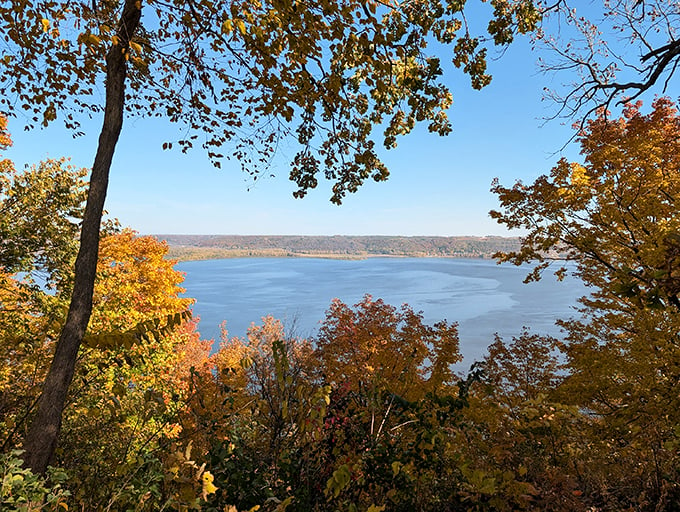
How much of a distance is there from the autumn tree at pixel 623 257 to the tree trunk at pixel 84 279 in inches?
193

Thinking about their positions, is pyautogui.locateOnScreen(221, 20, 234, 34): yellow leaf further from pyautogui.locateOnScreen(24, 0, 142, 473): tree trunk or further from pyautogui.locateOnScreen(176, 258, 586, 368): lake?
pyautogui.locateOnScreen(176, 258, 586, 368): lake

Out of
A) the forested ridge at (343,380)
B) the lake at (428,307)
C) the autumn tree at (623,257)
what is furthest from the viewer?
the lake at (428,307)

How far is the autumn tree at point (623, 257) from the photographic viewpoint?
4.78 meters

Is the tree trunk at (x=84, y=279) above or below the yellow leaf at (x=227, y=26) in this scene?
below

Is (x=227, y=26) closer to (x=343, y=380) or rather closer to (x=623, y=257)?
(x=343, y=380)

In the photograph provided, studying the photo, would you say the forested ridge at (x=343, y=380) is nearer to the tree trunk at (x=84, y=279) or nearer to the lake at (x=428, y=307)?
the tree trunk at (x=84, y=279)

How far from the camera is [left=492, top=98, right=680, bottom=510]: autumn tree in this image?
15.7ft

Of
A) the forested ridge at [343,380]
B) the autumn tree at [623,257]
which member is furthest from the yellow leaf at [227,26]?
the autumn tree at [623,257]

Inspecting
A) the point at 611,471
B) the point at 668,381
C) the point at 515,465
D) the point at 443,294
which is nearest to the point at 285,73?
the point at 515,465

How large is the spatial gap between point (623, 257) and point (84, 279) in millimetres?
9280

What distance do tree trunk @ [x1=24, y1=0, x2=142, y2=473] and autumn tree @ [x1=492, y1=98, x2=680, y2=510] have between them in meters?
4.91

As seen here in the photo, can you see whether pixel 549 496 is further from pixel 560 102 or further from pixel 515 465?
pixel 560 102

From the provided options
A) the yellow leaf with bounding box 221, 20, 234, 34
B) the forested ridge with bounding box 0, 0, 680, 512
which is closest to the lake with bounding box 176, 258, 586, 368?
the forested ridge with bounding box 0, 0, 680, 512

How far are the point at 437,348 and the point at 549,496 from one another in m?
9.67
